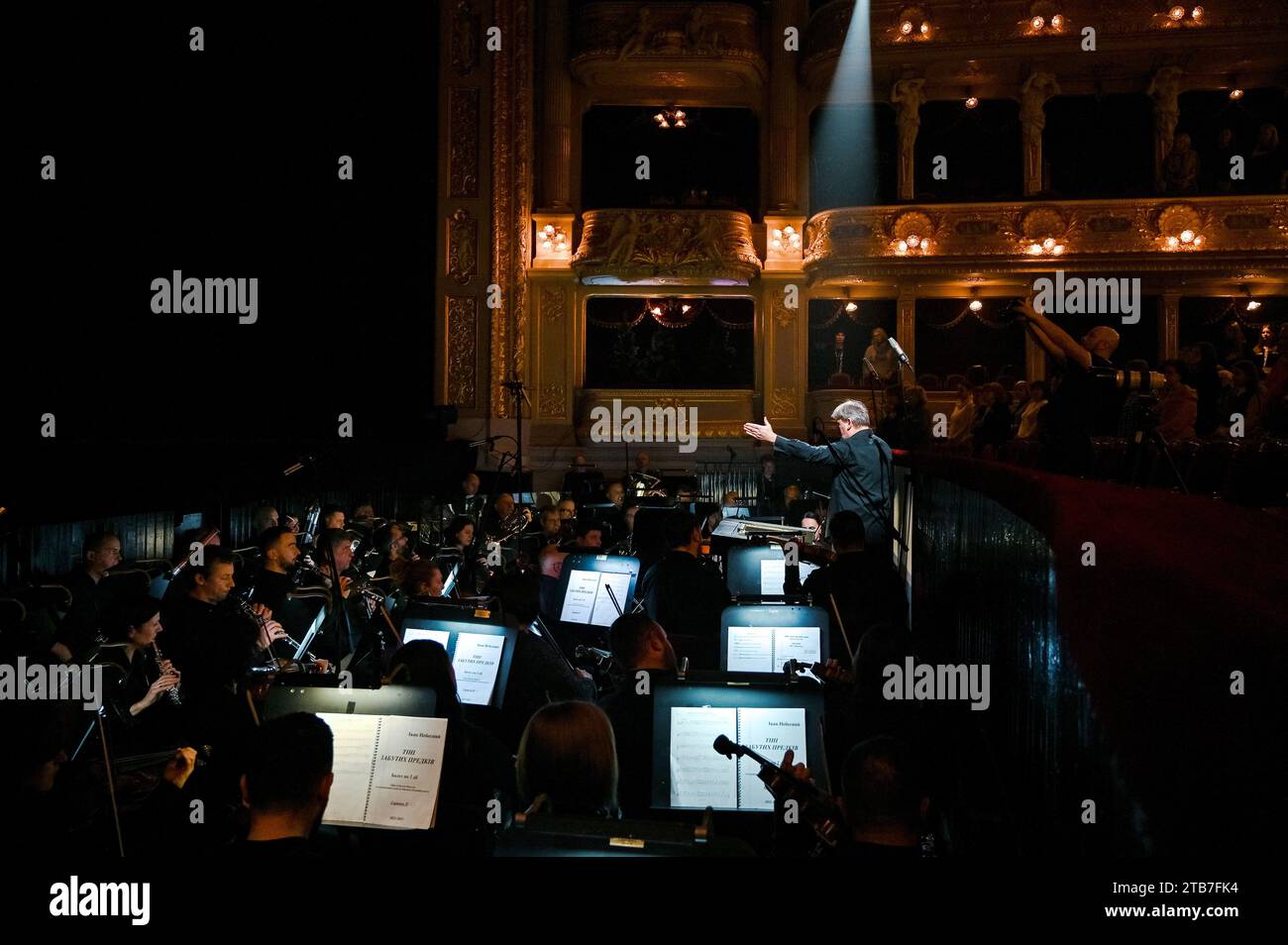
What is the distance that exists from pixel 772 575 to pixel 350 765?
13.6ft

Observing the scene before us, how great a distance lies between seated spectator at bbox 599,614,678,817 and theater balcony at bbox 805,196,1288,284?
1530cm

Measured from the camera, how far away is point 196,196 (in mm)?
13586

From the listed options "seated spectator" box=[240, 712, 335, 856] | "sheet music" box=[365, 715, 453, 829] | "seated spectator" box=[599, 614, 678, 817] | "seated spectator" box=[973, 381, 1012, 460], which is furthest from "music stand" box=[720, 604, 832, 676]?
"seated spectator" box=[973, 381, 1012, 460]

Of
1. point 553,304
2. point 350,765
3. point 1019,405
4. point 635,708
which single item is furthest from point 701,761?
point 553,304

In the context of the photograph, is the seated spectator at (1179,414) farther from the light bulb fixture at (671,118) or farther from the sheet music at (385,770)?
the light bulb fixture at (671,118)

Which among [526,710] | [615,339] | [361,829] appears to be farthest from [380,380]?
[361,829]

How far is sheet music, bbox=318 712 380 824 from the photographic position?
3330mm

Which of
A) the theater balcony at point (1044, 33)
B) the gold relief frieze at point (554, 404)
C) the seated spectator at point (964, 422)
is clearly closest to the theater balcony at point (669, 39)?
the theater balcony at point (1044, 33)

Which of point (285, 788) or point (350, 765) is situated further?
point (350, 765)

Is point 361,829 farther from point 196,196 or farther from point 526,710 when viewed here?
point 196,196

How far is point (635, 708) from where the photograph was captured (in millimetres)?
3855

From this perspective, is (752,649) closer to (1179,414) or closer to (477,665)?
(477,665)
